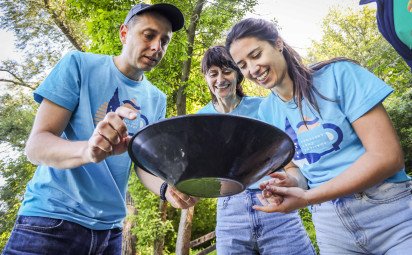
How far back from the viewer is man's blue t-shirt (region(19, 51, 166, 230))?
1.67 metres

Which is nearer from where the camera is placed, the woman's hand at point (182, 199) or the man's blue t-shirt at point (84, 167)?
the woman's hand at point (182, 199)

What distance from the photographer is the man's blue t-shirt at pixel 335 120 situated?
4.80 ft

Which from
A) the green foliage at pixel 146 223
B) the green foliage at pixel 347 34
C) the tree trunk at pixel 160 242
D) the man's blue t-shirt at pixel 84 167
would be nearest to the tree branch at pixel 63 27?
the green foliage at pixel 146 223

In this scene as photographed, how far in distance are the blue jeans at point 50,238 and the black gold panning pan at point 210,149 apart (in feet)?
2.95

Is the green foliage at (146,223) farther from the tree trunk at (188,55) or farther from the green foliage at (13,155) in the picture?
the green foliage at (13,155)

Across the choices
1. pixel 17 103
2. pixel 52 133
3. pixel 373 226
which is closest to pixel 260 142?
pixel 373 226

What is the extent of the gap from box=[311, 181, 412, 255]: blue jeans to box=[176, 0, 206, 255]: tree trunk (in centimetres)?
627

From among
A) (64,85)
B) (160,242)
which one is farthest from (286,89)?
(160,242)

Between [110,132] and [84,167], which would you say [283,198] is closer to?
[110,132]

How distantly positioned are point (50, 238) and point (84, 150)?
0.72 meters

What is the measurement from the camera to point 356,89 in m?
1.50

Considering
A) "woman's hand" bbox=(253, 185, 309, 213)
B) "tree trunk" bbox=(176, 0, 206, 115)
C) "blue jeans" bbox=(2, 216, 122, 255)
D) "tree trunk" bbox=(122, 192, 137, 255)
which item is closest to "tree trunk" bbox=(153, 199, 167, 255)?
"tree trunk" bbox=(122, 192, 137, 255)

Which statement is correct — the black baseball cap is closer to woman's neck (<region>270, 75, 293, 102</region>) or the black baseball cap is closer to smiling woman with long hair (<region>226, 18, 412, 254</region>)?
smiling woman with long hair (<region>226, 18, 412, 254</region>)

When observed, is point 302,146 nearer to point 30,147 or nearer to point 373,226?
point 373,226
